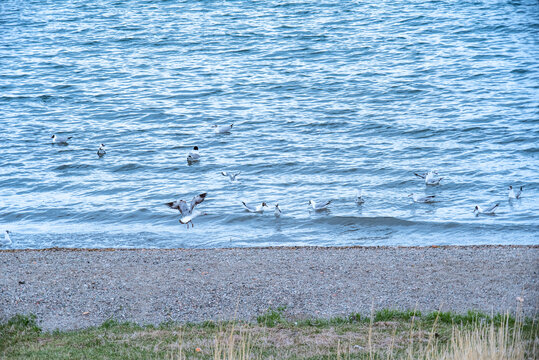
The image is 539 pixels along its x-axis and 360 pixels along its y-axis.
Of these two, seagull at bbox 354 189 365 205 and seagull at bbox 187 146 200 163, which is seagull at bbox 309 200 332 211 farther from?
seagull at bbox 187 146 200 163

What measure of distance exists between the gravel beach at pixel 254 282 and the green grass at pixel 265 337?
384 millimetres

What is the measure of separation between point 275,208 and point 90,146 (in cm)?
948

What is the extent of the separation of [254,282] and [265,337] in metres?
3.23

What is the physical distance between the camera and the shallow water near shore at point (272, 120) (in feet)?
50.8

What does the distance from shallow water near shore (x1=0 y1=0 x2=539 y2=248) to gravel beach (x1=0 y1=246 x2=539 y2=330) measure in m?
2.20

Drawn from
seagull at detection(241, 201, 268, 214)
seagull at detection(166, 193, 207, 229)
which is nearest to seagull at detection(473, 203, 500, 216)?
seagull at detection(241, 201, 268, 214)

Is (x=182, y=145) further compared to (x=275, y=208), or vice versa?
(x=182, y=145)

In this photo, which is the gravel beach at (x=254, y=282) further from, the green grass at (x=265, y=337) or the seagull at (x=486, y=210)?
the seagull at (x=486, y=210)

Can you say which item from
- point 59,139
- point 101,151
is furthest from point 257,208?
point 59,139

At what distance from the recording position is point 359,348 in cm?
686

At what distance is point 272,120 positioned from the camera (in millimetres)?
23812

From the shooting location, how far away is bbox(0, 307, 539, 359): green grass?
670 cm

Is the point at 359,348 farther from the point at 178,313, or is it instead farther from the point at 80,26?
the point at 80,26

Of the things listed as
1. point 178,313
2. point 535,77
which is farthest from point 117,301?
point 535,77
